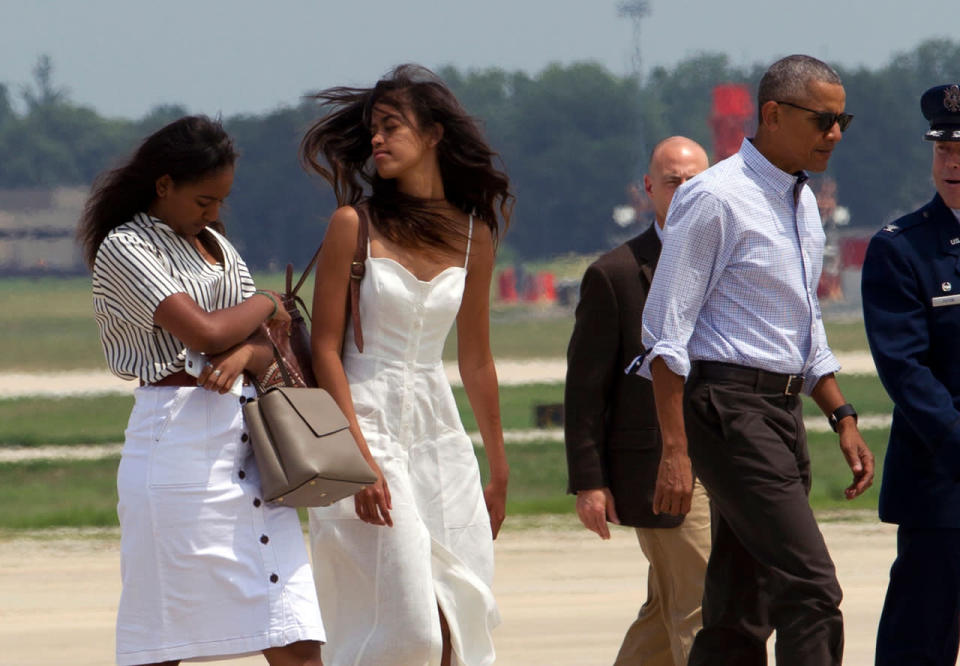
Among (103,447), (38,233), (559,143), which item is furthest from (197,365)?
(559,143)

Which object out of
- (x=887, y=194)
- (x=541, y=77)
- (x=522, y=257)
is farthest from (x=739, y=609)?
(x=541, y=77)

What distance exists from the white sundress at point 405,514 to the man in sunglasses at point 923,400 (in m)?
1.13

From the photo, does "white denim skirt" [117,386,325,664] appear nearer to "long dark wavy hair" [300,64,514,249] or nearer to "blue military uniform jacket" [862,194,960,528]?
"long dark wavy hair" [300,64,514,249]

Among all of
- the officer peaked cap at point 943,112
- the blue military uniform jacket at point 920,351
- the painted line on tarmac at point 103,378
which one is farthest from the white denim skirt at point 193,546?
the painted line on tarmac at point 103,378

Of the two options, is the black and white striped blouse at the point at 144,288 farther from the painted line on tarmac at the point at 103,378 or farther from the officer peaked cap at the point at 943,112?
the painted line on tarmac at the point at 103,378

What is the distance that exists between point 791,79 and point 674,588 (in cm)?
168

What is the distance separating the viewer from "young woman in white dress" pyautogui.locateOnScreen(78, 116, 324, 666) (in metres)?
3.95

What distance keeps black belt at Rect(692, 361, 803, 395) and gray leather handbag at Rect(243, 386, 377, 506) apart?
916mm

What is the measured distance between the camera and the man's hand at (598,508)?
5270 millimetres

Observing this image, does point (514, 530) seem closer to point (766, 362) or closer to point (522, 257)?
point (766, 362)

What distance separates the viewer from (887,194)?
8212cm

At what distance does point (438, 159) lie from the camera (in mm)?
4738

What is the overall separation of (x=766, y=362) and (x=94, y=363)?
104 ft

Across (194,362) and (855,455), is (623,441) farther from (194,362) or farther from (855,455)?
(194,362)
